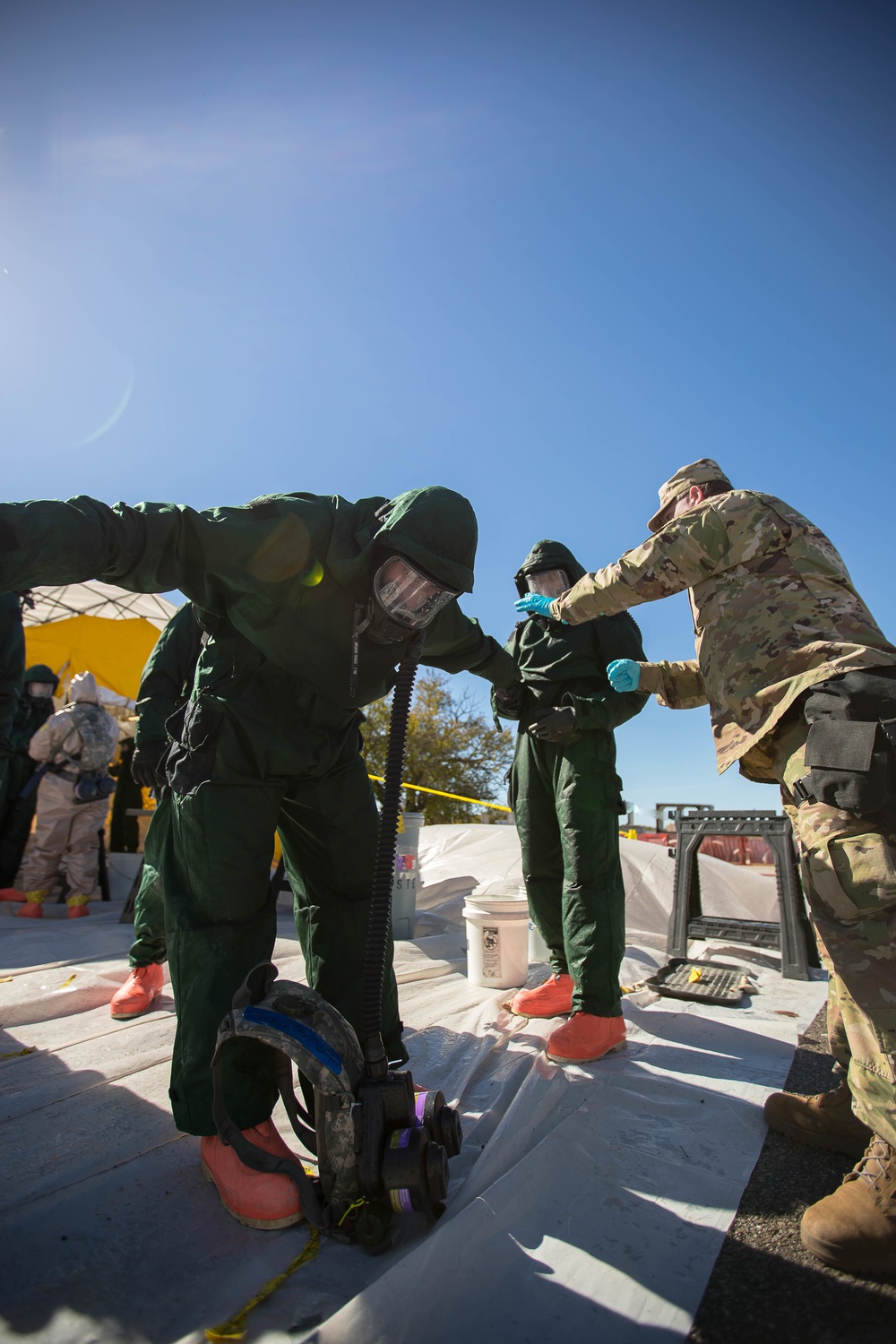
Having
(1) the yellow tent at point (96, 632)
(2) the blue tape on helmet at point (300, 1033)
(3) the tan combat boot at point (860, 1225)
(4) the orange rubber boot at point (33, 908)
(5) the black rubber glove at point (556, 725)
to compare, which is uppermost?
(1) the yellow tent at point (96, 632)

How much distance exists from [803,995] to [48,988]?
353 centimetres

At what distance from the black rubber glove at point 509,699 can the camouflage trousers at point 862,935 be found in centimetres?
131

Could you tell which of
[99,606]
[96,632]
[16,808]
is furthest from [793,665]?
[99,606]

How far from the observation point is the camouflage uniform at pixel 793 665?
130cm

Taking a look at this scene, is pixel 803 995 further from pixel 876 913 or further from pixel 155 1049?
pixel 155 1049

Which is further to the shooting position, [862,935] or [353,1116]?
[862,935]

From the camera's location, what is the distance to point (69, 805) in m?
5.84

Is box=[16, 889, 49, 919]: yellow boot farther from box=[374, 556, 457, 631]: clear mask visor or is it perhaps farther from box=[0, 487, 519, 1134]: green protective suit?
box=[374, 556, 457, 631]: clear mask visor

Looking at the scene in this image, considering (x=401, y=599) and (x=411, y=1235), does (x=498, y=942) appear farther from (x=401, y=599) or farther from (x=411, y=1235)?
(x=401, y=599)

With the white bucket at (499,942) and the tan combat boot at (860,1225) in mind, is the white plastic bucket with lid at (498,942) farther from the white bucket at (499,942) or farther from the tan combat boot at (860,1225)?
the tan combat boot at (860,1225)

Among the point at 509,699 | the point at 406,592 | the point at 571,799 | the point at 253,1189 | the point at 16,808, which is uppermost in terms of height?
the point at 406,592

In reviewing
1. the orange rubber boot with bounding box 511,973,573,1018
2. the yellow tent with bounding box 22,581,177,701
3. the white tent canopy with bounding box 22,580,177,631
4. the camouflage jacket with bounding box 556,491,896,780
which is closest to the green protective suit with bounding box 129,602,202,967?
A: the orange rubber boot with bounding box 511,973,573,1018

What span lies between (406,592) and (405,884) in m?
3.65

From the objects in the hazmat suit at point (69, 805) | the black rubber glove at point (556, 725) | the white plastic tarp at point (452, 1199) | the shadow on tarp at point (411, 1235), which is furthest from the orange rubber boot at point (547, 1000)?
the hazmat suit at point (69, 805)
